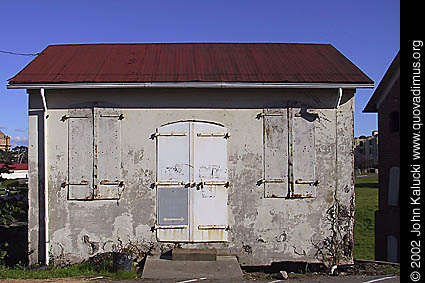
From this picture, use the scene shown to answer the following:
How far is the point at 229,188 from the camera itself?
9.59 meters

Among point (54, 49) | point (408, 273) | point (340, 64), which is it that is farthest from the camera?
point (54, 49)

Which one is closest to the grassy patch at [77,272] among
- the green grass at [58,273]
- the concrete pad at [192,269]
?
the green grass at [58,273]

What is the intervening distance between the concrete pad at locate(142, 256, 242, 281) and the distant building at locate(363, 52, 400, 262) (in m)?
7.79

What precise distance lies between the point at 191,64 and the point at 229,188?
3030 mm

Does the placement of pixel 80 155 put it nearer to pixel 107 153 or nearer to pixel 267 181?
pixel 107 153

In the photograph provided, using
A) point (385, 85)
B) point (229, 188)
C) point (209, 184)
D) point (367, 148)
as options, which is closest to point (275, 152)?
point (229, 188)

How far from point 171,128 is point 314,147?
10.4 feet

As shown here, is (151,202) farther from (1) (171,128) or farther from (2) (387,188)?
(2) (387,188)

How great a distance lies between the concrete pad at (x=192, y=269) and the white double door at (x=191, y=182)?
0.60 meters

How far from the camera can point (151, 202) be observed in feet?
31.2

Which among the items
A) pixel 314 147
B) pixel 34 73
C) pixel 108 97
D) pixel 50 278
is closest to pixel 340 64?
pixel 314 147

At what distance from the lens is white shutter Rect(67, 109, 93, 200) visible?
948 centimetres

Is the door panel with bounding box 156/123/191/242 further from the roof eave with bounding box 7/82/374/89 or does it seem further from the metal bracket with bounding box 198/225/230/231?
the roof eave with bounding box 7/82/374/89

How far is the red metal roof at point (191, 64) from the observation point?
9.52 meters
